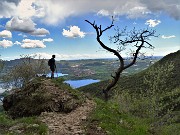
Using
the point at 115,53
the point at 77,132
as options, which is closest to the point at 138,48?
the point at 115,53

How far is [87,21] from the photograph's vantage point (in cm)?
3872

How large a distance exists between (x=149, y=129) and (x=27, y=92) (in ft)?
37.0

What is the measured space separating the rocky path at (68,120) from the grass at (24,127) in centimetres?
64

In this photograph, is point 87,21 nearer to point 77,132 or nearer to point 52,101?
point 52,101

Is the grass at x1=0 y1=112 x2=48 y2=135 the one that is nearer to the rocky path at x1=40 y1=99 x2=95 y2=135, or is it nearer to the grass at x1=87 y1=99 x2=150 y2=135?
the rocky path at x1=40 y1=99 x2=95 y2=135

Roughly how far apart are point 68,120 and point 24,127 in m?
3.71

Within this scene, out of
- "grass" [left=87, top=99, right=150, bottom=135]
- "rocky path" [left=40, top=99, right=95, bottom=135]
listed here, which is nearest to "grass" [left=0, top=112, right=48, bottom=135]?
"rocky path" [left=40, top=99, right=95, bottom=135]

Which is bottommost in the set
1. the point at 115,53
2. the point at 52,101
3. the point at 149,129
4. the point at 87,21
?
the point at 149,129

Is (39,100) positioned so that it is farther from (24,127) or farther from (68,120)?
(24,127)

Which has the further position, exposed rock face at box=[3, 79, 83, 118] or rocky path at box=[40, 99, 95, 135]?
exposed rock face at box=[3, 79, 83, 118]

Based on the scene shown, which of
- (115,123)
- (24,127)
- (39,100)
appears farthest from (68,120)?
(39,100)

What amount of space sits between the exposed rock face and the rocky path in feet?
3.07

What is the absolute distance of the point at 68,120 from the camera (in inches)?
862

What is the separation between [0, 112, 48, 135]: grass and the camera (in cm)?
1819
